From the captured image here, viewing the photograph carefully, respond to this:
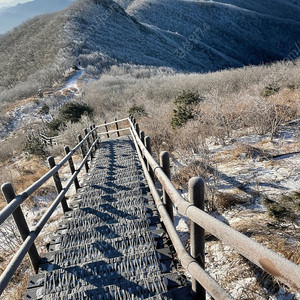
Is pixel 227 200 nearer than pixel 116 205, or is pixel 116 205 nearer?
pixel 116 205

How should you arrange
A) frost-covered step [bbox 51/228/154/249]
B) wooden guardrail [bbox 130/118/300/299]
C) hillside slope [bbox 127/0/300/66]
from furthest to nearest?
hillside slope [bbox 127/0/300/66], frost-covered step [bbox 51/228/154/249], wooden guardrail [bbox 130/118/300/299]

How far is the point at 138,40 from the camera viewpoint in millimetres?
49125

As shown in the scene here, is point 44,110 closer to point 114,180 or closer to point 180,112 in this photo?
point 180,112

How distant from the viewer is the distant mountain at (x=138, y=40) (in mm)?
38438

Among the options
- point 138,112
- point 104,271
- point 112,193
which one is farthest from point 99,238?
point 138,112

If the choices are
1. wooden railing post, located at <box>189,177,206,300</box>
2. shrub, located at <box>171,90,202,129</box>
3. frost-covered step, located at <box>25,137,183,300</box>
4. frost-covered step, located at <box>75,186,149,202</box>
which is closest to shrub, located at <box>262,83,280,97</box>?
shrub, located at <box>171,90,202,129</box>

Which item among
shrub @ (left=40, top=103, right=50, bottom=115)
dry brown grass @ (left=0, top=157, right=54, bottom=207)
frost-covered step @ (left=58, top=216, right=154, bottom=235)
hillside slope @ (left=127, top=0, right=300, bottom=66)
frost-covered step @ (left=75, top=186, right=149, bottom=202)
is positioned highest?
hillside slope @ (left=127, top=0, right=300, bottom=66)

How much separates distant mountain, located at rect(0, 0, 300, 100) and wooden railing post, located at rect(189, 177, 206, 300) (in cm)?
3332

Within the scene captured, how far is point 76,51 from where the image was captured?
39.3m

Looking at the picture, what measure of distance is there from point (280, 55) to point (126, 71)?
5115 centimetres

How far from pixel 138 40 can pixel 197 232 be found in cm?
5287

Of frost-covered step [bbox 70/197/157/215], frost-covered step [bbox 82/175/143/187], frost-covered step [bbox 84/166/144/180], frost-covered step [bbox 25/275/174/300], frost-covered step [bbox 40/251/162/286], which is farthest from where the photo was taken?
frost-covered step [bbox 84/166/144/180]

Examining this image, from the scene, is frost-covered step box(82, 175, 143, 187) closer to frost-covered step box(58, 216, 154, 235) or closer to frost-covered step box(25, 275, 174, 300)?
frost-covered step box(58, 216, 154, 235)

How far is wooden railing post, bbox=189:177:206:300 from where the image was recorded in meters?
1.63
